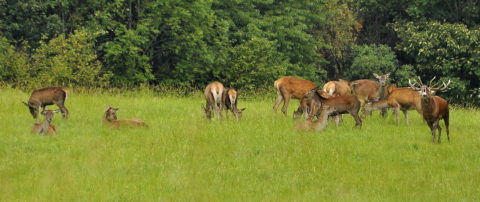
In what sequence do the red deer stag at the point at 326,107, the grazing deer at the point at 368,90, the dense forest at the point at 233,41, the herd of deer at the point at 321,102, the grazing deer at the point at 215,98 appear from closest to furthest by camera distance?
the herd of deer at the point at 321,102 < the red deer stag at the point at 326,107 < the grazing deer at the point at 215,98 < the grazing deer at the point at 368,90 < the dense forest at the point at 233,41

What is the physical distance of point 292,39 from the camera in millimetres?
38438

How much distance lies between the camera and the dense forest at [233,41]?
2962 cm

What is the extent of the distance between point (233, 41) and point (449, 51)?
1046cm

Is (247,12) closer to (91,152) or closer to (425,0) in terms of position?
(425,0)

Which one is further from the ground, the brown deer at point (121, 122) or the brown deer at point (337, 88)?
the brown deer at point (337, 88)

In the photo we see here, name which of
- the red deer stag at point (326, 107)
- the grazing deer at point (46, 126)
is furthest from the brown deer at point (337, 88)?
the grazing deer at point (46, 126)

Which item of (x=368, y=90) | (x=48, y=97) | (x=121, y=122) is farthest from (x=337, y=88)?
(x=48, y=97)

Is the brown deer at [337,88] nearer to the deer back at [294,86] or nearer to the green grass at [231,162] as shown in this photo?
the deer back at [294,86]

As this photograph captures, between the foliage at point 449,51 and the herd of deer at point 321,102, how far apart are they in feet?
47.6

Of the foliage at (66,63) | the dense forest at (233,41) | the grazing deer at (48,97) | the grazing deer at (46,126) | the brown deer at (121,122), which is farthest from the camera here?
the dense forest at (233,41)

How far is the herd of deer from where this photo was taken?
15859mm

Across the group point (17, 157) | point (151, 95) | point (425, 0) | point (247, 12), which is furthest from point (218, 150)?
point (425, 0)

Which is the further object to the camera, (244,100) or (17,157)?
(244,100)

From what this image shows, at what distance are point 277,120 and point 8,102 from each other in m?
7.63
